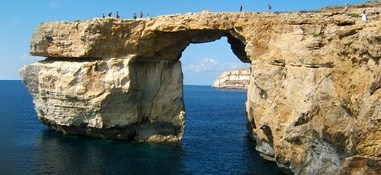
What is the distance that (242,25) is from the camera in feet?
125

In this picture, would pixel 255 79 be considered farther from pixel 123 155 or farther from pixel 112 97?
pixel 112 97

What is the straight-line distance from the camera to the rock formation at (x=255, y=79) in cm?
2695

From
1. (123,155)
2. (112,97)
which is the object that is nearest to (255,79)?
(123,155)

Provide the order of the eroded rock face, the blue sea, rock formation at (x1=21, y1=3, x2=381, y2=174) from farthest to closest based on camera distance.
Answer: the eroded rock face < the blue sea < rock formation at (x1=21, y1=3, x2=381, y2=174)

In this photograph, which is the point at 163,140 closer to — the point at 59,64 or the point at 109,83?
the point at 109,83

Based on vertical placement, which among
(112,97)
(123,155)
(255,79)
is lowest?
(123,155)

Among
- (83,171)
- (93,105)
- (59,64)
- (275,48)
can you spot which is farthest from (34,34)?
(275,48)

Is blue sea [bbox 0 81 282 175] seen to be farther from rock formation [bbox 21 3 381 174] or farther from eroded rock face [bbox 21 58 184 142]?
rock formation [bbox 21 3 381 174]

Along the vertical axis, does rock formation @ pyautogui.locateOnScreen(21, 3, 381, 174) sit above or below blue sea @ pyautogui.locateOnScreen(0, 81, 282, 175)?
above

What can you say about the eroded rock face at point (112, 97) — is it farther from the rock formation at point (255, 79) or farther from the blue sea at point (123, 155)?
the blue sea at point (123, 155)

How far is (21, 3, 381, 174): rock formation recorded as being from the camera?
27.0 metres

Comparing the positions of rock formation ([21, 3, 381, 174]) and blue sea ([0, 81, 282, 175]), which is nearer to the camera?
rock formation ([21, 3, 381, 174])

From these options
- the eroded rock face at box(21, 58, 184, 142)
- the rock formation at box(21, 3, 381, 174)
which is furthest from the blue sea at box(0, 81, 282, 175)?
the rock formation at box(21, 3, 381, 174)

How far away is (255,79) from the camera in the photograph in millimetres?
34844
